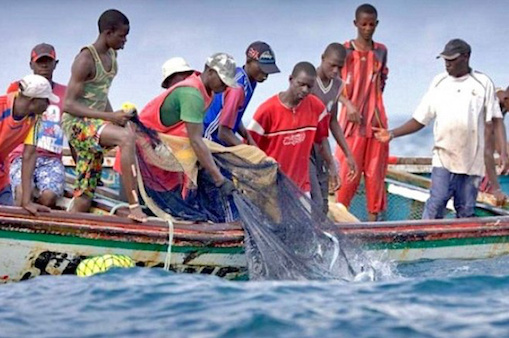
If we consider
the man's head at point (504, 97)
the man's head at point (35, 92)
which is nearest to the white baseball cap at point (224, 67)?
the man's head at point (35, 92)

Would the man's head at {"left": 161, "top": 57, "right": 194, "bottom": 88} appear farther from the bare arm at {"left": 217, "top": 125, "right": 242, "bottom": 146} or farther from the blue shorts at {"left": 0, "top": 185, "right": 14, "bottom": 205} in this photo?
the blue shorts at {"left": 0, "top": 185, "right": 14, "bottom": 205}

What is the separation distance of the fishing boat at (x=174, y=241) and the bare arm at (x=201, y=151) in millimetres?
383

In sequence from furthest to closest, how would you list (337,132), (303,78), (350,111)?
(350,111) < (337,132) < (303,78)

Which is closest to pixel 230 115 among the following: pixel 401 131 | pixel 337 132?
pixel 337 132

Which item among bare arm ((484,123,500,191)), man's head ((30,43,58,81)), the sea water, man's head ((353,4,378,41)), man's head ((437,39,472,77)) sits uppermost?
man's head ((353,4,378,41))

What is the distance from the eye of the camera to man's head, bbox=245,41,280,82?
30.9 ft

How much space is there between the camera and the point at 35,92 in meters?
8.61

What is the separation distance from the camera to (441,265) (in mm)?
9656

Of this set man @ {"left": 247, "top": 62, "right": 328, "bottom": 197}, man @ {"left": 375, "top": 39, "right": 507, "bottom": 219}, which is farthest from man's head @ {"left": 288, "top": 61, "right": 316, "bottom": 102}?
man @ {"left": 375, "top": 39, "right": 507, "bottom": 219}

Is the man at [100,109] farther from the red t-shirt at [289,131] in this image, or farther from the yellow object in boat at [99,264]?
the red t-shirt at [289,131]

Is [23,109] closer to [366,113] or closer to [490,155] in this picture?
[366,113]

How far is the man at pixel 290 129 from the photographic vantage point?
9789 millimetres

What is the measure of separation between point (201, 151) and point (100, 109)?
861 mm

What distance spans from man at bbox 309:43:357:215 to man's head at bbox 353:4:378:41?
0.87 meters
